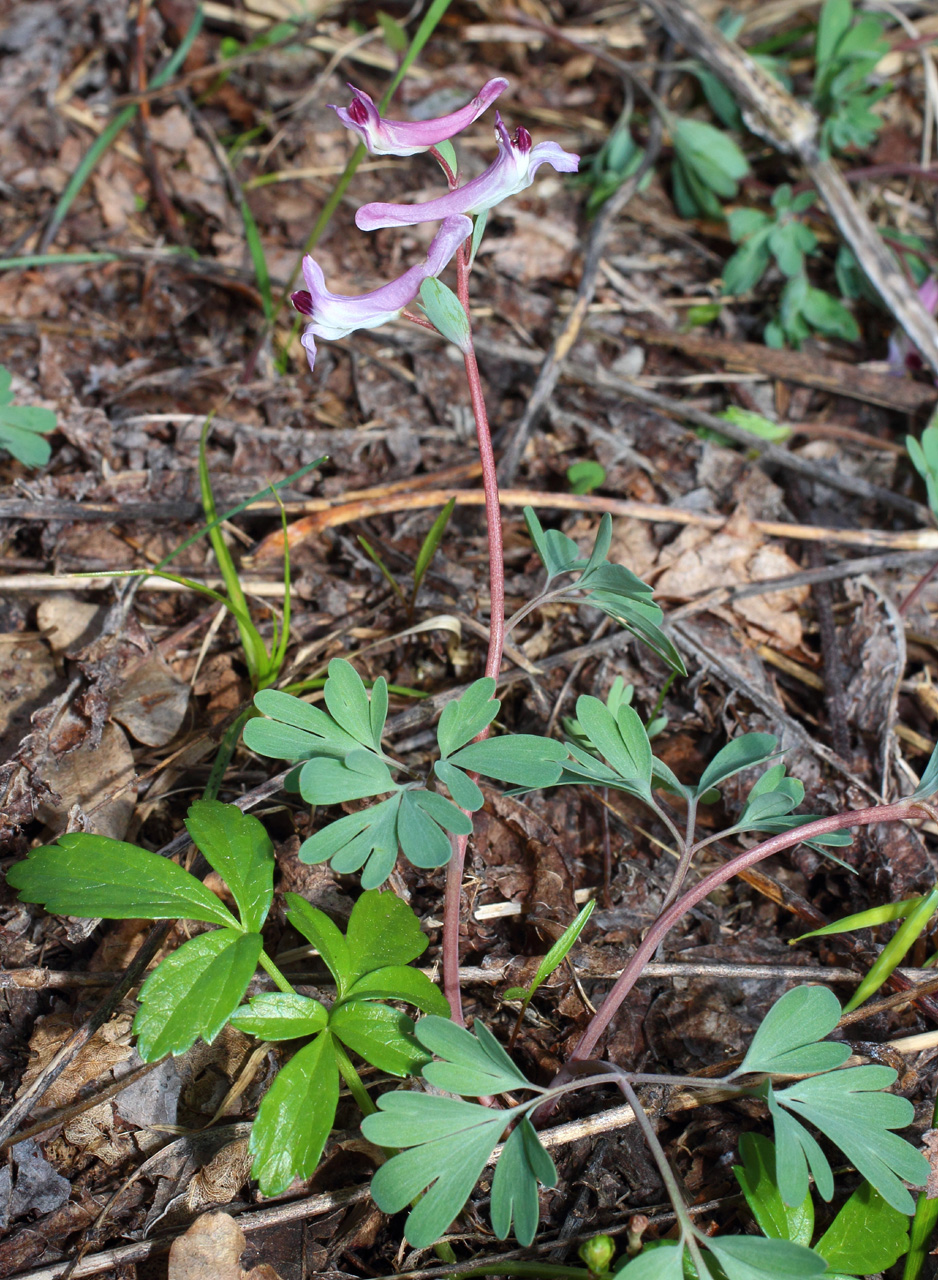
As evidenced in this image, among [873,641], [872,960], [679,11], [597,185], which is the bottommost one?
[872,960]

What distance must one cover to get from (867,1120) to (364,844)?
92 cm

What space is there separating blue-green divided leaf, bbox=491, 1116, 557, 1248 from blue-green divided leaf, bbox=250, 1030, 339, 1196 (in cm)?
28

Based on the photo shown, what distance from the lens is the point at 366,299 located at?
143 cm

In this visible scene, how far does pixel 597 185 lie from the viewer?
12.2ft

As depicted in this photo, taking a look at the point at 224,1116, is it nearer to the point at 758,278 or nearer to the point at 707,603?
the point at 707,603

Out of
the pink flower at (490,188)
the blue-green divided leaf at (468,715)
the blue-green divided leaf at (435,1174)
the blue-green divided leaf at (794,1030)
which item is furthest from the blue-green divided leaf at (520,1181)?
the pink flower at (490,188)

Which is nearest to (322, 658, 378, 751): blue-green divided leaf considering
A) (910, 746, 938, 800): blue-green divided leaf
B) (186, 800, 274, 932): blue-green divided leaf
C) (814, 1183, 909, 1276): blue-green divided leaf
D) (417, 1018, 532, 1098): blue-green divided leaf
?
(186, 800, 274, 932): blue-green divided leaf

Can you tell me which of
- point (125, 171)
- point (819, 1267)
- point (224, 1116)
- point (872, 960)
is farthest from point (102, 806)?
point (125, 171)

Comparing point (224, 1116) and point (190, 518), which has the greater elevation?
point (190, 518)

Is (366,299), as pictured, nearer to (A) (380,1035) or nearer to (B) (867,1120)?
(A) (380,1035)

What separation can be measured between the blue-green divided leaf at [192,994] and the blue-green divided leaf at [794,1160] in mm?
867

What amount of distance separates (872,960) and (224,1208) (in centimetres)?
147

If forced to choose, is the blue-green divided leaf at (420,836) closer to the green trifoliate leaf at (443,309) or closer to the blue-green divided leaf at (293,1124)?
the blue-green divided leaf at (293,1124)

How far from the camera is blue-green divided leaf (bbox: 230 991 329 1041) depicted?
4.67 ft
